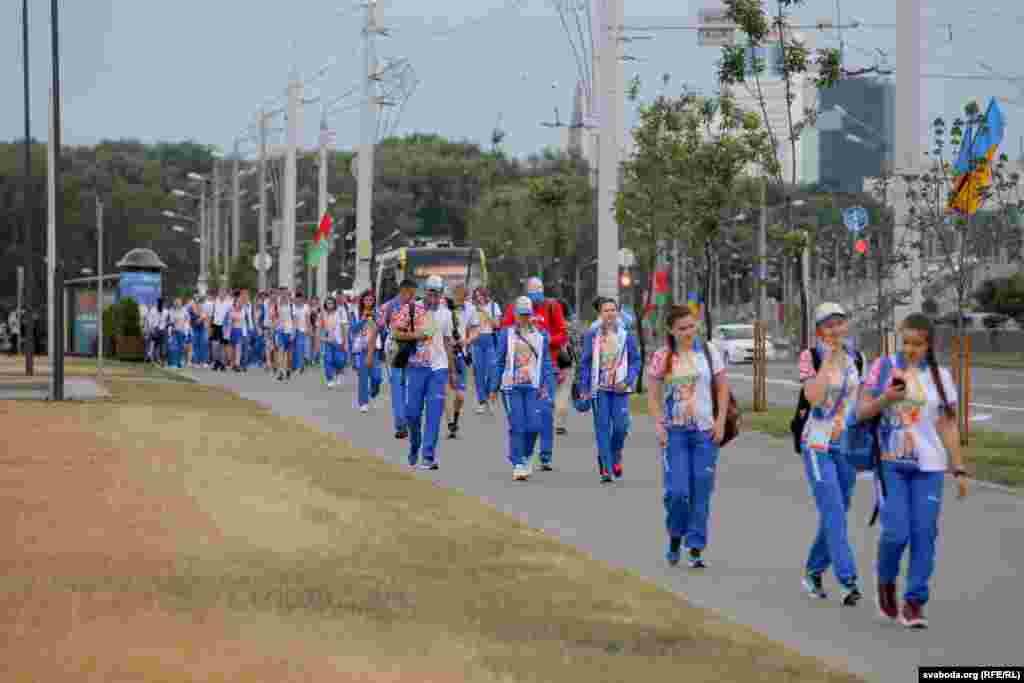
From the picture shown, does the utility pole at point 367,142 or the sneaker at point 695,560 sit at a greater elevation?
the utility pole at point 367,142

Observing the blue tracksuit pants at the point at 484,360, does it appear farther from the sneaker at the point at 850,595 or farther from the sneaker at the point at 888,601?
the sneaker at the point at 888,601

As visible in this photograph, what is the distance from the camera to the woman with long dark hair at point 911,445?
34.9 feet

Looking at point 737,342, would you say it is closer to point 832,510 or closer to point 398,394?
point 398,394

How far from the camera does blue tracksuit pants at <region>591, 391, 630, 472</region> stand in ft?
60.5

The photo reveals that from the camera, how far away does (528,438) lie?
1920 cm

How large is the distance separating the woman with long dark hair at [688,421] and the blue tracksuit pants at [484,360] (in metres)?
16.2

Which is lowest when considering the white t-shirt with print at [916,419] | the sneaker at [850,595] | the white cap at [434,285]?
the sneaker at [850,595]

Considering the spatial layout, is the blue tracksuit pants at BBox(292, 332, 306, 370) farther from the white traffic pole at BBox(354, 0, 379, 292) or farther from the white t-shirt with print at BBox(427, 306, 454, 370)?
the white t-shirt with print at BBox(427, 306, 454, 370)

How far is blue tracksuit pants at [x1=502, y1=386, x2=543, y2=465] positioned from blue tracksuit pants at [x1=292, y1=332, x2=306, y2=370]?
867 inches

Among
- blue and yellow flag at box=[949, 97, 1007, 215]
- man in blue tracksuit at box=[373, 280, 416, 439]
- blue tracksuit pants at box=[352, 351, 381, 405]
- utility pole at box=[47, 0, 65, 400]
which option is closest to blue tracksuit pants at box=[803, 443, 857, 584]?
man in blue tracksuit at box=[373, 280, 416, 439]

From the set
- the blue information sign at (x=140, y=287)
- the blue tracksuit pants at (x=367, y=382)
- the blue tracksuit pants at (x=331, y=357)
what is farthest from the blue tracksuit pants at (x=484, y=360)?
the blue information sign at (x=140, y=287)

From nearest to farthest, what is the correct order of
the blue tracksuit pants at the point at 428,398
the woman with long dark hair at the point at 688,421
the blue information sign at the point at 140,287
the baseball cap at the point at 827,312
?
the baseball cap at the point at 827,312 → the woman with long dark hair at the point at 688,421 → the blue tracksuit pants at the point at 428,398 → the blue information sign at the point at 140,287

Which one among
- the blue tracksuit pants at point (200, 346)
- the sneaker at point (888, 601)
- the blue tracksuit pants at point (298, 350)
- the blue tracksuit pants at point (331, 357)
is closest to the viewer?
the sneaker at point (888, 601)

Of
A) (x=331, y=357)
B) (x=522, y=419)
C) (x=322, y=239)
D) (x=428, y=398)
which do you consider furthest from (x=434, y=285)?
(x=322, y=239)
